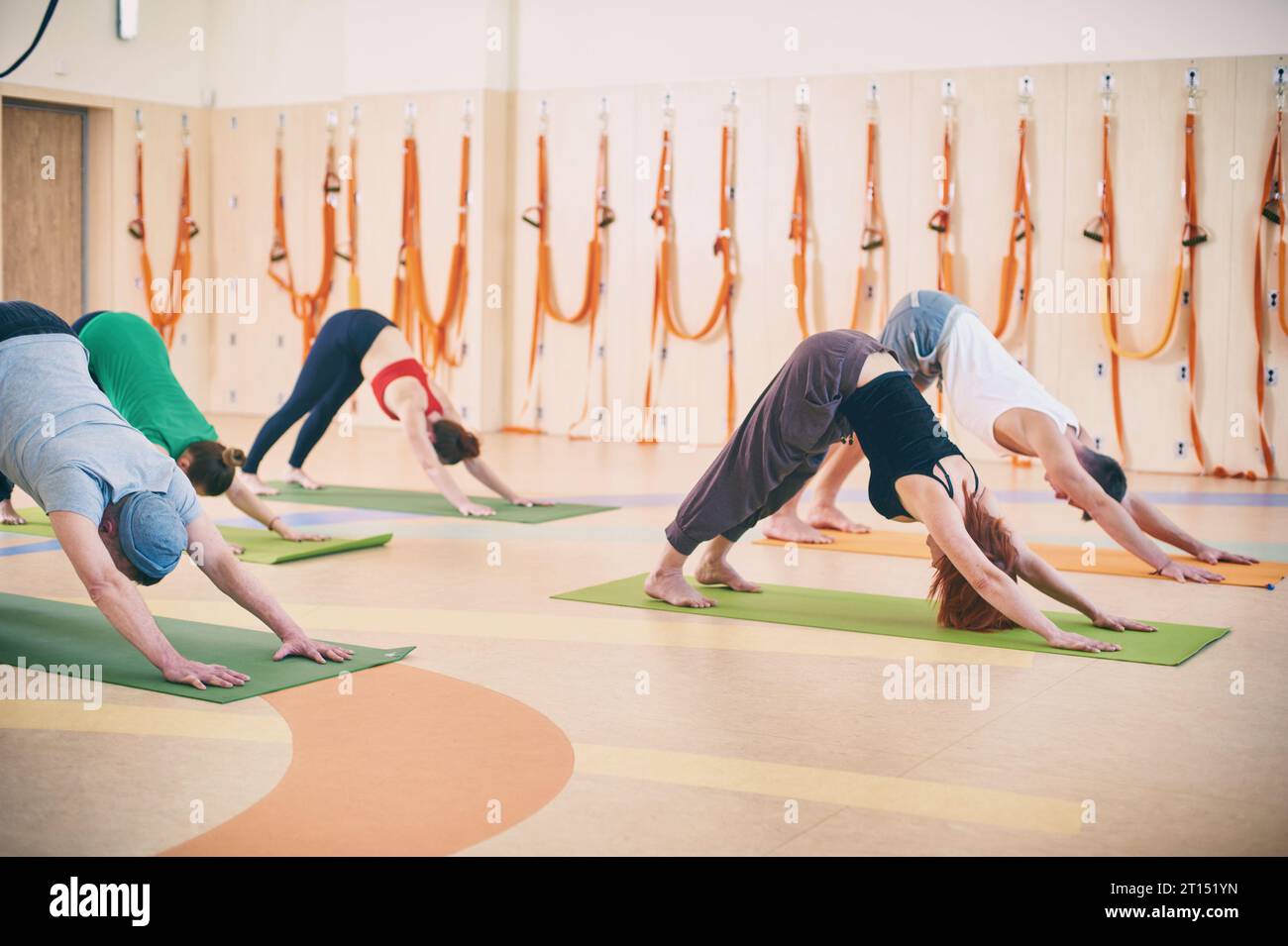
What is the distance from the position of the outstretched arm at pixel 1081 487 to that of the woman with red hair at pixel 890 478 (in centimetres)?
62

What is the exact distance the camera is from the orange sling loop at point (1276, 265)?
841 cm

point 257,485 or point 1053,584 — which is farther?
point 257,485

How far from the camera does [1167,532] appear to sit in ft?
18.2

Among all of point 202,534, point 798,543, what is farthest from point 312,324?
point 202,534

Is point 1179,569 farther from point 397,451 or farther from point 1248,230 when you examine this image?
point 397,451

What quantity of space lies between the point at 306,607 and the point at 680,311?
6.01 meters

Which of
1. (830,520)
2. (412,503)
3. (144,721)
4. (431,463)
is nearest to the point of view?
(144,721)

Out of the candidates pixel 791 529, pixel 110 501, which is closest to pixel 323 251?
pixel 791 529

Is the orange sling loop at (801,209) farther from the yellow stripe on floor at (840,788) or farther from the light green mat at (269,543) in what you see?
the yellow stripe on floor at (840,788)

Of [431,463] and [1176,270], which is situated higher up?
[1176,270]

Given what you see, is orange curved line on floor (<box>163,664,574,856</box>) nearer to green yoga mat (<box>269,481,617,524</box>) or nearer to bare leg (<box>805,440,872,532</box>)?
green yoga mat (<box>269,481,617,524</box>)

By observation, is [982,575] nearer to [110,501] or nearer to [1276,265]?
Answer: [110,501]

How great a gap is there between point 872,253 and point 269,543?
5.12 meters

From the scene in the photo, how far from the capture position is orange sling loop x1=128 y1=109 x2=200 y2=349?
1184 cm
